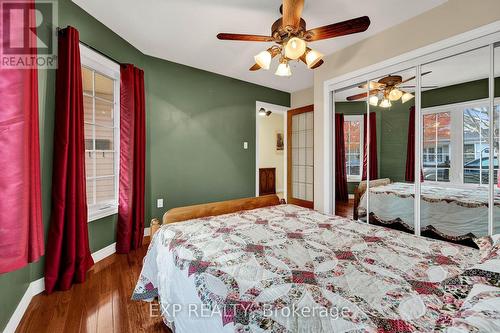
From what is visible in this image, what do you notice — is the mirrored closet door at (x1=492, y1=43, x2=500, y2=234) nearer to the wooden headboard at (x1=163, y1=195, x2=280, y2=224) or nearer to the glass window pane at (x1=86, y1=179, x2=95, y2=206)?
the wooden headboard at (x1=163, y1=195, x2=280, y2=224)

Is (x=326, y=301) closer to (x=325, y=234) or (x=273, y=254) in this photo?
(x=273, y=254)

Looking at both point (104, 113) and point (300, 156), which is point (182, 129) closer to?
point (104, 113)

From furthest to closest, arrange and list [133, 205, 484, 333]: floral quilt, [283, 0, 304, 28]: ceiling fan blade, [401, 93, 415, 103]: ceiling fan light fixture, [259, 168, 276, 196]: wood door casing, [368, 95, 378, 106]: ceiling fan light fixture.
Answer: [259, 168, 276, 196]: wood door casing, [368, 95, 378, 106]: ceiling fan light fixture, [401, 93, 415, 103]: ceiling fan light fixture, [283, 0, 304, 28]: ceiling fan blade, [133, 205, 484, 333]: floral quilt

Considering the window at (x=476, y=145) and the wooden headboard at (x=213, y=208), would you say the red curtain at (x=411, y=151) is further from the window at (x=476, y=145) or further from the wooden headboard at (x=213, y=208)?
the wooden headboard at (x=213, y=208)

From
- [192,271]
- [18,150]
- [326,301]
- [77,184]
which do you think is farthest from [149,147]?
[326,301]

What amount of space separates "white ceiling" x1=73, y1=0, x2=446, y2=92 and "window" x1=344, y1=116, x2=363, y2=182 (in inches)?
37.4

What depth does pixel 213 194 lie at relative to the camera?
3855 mm

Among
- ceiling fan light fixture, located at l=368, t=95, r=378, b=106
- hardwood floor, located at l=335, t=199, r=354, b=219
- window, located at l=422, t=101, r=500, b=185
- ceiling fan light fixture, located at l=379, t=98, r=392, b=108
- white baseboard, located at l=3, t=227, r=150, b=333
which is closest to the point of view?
white baseboard, located at l=3, t=227, r=150, b=333

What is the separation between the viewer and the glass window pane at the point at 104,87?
8.90 feet

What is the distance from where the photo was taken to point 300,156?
4738mm

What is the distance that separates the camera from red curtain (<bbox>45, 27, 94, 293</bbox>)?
197 cm

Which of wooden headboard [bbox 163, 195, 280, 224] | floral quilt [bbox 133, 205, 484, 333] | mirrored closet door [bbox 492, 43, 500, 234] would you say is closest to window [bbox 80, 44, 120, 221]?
wooden headboard [bbox 163, 195, 280, 224]

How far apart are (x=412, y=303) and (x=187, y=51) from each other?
10.9 feet

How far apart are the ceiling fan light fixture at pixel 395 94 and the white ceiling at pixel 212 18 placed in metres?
0.67
